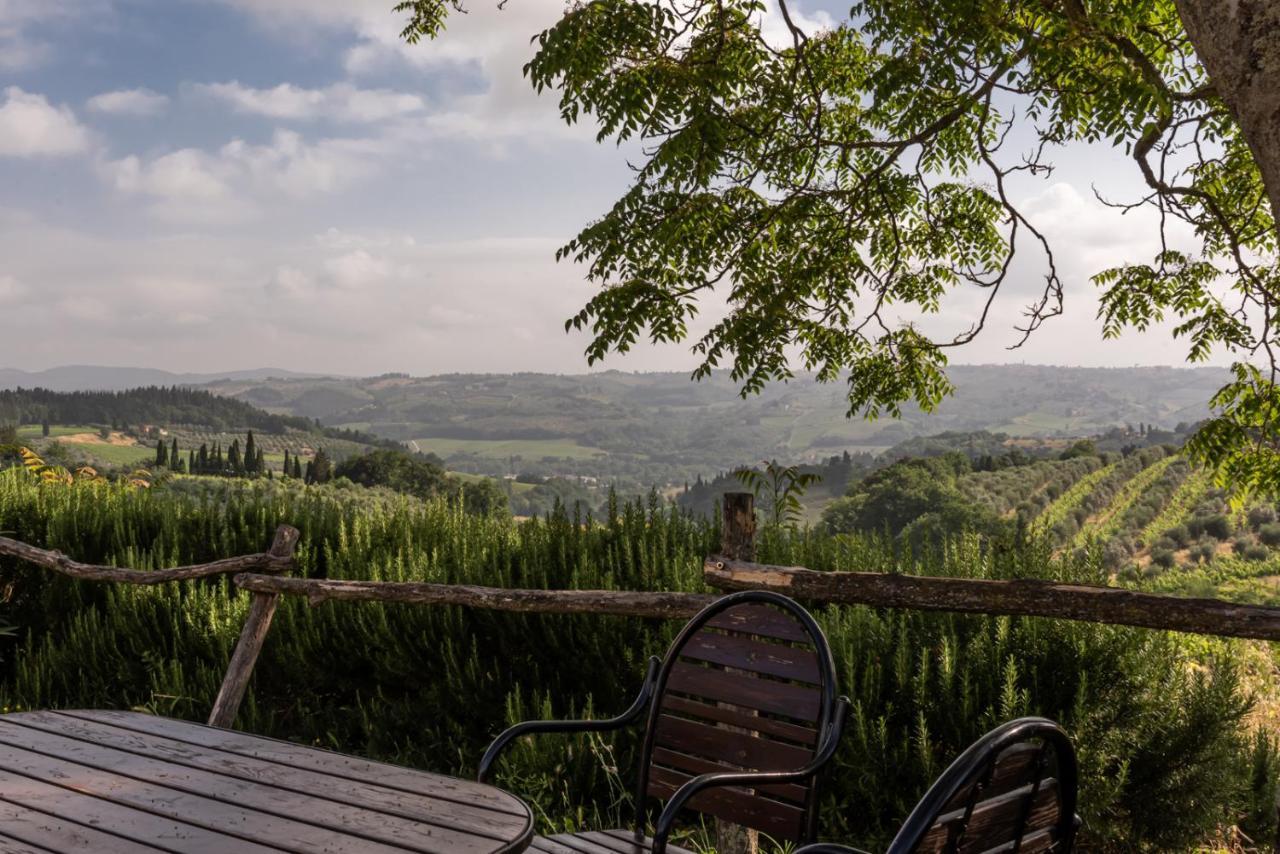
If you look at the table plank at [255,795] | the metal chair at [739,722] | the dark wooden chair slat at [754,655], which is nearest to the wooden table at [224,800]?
the table plank at [255,795]

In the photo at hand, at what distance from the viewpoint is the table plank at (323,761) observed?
202cm

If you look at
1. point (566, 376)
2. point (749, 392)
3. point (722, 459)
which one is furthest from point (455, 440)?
point (749, 392)

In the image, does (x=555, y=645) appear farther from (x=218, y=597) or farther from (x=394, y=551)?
(x=218, y=597)

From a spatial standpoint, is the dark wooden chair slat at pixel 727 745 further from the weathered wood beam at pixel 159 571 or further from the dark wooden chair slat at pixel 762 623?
the weathered wood beam at pixel 159 571

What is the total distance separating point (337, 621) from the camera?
5.31m

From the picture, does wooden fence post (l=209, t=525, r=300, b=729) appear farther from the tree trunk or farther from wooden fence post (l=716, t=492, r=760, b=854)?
the tree trunk

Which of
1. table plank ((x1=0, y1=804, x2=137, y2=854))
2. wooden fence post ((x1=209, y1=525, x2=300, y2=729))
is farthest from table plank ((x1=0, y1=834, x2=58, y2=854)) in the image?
wooden fence post ((x1=209, y1=525, x2=300, y2=729))

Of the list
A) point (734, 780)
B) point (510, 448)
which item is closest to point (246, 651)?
point (734, 780)

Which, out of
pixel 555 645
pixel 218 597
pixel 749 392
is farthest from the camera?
pixel 749 392

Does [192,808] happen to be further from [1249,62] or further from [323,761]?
[1249,62]

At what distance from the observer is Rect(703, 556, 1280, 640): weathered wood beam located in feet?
9.47

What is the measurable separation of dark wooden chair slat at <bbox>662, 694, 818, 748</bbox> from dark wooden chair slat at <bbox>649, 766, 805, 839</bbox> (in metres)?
0.14

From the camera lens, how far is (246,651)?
4.53 m

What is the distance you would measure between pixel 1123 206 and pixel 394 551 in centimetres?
572
